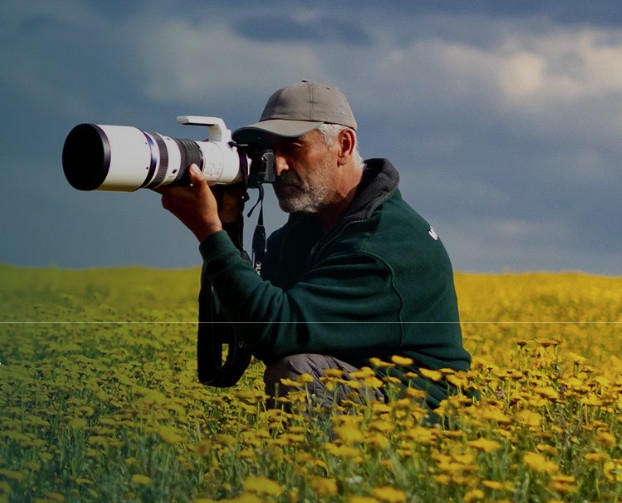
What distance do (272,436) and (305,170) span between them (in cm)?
115

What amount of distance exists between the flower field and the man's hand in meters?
0.63

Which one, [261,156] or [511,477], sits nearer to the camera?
[511,477]

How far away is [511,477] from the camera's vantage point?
3.27 metres

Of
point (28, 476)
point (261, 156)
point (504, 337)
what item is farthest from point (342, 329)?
point (504, 337)

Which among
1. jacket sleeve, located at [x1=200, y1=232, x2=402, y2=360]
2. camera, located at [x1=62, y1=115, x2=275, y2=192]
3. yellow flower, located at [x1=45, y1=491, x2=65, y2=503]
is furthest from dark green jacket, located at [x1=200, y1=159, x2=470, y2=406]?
yellow flower, located at [x1=45, y1=491, x2=65, y2=503]

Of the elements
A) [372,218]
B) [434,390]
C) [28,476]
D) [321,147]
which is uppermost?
[321,147]

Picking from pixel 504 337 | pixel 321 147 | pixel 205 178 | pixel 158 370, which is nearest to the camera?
pixel 205 178

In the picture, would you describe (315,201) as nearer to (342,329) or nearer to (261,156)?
(261,156)

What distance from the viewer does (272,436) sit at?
13.2 feet

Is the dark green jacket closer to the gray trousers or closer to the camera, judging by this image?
the gray trousers

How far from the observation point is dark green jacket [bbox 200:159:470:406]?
411cm

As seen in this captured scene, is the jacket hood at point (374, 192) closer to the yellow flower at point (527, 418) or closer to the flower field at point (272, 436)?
the flower field at point (272, 436)

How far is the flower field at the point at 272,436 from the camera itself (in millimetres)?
3023

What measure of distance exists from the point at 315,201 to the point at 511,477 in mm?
Result: 1688
